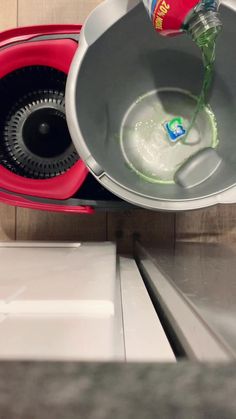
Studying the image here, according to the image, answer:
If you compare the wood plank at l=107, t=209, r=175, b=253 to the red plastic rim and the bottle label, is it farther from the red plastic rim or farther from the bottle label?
the bottle label

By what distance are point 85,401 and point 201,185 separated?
0.59 m

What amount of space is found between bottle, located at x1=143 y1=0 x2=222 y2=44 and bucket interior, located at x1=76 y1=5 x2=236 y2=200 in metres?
0.06

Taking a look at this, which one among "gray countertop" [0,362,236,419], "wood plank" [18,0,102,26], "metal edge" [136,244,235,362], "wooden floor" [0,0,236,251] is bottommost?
"metal edge" [136,244,235,362]

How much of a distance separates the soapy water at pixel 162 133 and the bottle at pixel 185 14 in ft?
0.67

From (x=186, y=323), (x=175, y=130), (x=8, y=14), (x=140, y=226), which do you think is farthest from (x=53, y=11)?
(x=186, y=323)

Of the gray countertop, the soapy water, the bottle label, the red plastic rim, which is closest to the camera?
the gray countertop

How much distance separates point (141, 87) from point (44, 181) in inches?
10.8

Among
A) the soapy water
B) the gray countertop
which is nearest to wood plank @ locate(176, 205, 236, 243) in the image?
the soapy water

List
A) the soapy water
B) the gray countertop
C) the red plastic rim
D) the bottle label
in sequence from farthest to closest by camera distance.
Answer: the soapy water
the red plastic rim
the bottle label
the gray countertop

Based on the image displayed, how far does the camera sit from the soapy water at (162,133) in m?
0.81

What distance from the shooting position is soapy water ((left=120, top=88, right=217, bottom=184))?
2.65ft

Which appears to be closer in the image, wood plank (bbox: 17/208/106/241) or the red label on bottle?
the red label on bottle

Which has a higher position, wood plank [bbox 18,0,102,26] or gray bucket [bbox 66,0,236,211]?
wood plank [bbox 18,0,102,26]

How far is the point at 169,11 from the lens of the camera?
1.96ft
